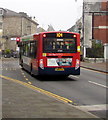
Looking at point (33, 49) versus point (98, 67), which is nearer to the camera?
point (33, 49)

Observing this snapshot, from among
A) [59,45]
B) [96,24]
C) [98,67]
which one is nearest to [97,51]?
[98,67]

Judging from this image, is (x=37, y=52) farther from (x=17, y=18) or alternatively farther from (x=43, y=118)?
(x=17, y=18)

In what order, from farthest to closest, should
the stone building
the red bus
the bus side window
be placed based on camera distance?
the stone building, the bus side window, the red bus

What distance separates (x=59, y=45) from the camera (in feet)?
56.7

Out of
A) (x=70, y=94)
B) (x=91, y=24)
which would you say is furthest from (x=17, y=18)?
(x=70, y=94)

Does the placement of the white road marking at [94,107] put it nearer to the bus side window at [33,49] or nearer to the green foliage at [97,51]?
the bus side window at [33,49]

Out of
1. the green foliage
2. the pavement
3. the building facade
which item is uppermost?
the building facade

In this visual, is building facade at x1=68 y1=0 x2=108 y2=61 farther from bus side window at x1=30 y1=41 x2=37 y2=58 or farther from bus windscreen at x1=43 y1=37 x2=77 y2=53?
bus windscreen at x1=43 y1=37 x2=77 y2=53

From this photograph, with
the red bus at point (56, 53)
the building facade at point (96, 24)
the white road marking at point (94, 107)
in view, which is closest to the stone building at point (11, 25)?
the building facade at point (96, 24)

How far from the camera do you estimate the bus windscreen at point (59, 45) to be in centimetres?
1705

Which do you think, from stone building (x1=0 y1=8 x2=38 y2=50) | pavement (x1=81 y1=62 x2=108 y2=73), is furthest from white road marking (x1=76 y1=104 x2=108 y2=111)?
stone building (x1=0 y1=8 x2=38 y2=50)

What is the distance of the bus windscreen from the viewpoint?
17.0m

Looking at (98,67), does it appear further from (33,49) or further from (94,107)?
(94,107)

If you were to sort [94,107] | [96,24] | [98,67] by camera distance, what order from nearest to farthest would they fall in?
1. [94,107]
2. [98,67]
3. [96,24]
